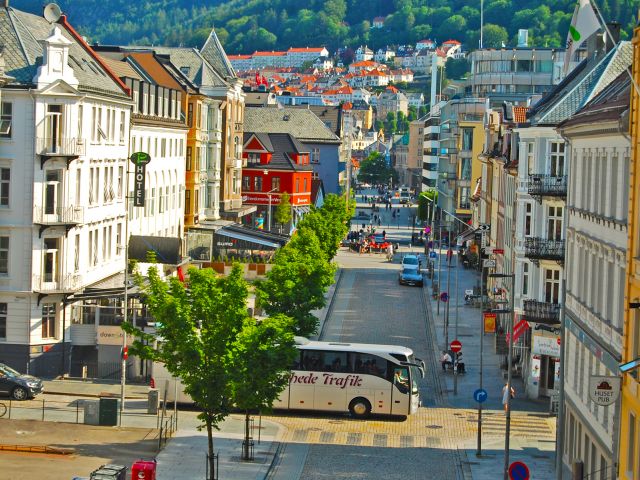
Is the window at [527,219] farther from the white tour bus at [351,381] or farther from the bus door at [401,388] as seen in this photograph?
the bus door at [401,388]

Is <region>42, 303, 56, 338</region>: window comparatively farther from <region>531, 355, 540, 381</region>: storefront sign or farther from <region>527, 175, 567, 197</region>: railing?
<region>527, 175, 567, 197</region>: railing

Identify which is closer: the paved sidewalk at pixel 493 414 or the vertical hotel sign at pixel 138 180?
the paved sidewalk at pixel 493 414

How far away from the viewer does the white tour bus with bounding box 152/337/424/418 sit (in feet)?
168

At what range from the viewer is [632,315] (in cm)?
3178

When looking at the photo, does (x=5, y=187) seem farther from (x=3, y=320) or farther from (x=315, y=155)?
(x=315, y=155)

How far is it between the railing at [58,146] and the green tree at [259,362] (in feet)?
52.3

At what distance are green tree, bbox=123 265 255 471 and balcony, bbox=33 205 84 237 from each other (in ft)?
45.6

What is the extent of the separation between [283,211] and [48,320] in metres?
68.8

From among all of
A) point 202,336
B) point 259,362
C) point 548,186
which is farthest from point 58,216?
point 548,186

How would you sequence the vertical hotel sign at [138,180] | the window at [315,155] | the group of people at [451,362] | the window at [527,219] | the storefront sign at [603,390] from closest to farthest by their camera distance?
the storefront sign at [603,390], the vertical hotel sign at [138,180], the group of people at [451,362], the window at [527,219], the window at [315,155]

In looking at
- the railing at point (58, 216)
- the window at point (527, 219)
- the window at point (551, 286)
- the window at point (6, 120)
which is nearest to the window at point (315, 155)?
the window at point (527, 219)

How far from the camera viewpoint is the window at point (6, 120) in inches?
2112

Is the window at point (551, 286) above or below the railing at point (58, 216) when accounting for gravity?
below

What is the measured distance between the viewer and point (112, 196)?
210ft
